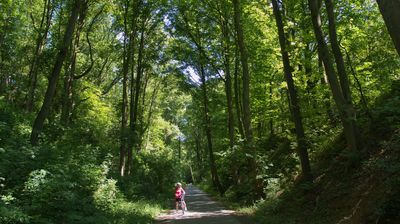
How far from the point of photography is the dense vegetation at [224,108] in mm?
9570

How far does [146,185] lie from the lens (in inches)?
931

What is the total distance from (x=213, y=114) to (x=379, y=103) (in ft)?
61.7

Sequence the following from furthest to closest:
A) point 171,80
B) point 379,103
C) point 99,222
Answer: point 171,80, point 379,103, point 99,222

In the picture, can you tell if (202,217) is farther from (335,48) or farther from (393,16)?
(393,16)

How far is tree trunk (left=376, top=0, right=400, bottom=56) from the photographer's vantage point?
5.68 metres

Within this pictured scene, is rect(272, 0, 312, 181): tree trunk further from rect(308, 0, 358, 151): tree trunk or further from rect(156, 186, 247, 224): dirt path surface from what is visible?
rect(156, 186, 247, 224): dirt path surface

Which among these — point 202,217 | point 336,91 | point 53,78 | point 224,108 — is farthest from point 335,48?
point 224,108

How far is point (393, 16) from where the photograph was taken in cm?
571

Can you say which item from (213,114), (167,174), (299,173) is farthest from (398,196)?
(213,114)

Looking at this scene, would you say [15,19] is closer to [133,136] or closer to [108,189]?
[133,136]

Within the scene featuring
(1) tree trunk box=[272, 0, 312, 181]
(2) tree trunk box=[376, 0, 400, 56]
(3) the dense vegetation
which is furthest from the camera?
(1) tree trunk box=[272, 0, 312, 181]

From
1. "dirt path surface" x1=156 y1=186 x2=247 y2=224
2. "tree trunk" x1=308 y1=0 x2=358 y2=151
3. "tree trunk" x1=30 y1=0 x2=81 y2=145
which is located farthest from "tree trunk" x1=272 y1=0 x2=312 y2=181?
"tree trunk" x1=30 y1=0 x2=81 y2=145

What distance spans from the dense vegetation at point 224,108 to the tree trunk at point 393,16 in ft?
0.06

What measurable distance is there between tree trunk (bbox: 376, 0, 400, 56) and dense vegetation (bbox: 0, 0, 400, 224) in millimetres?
17
